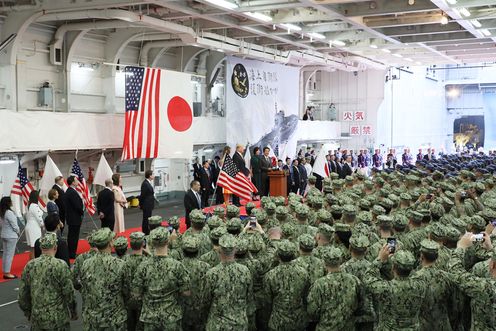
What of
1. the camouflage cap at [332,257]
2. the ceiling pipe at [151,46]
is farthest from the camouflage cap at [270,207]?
the ceiling pipe at [151,46]

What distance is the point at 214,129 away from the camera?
1617 centimetres

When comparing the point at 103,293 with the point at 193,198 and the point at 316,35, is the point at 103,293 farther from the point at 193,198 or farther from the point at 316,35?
the point at 316,35

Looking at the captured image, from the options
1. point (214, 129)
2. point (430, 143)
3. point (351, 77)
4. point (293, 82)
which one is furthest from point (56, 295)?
point (430, 143)

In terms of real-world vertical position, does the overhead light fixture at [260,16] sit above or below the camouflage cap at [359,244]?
above

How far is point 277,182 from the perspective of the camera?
14820mm

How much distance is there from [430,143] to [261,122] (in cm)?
1963

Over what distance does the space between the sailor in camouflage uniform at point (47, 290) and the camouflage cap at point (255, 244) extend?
5.58 feet

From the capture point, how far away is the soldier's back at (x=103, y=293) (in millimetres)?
4734

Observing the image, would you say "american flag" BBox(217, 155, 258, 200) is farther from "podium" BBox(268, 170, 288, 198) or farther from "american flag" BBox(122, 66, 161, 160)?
"podium" BBox(268, 170, 288, 198)

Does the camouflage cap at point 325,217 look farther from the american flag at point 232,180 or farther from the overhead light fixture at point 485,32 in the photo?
the overhead light fixture at point 485,32

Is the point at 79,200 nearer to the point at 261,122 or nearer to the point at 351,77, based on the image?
the point at 261,122

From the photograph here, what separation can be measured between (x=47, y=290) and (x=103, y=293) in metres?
0.54

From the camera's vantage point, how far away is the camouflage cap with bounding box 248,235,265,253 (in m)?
5.36

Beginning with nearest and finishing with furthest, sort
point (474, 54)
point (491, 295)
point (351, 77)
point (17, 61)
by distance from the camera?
point (491, 295), point (17, 61), point (474, 54), point (351, 77)
